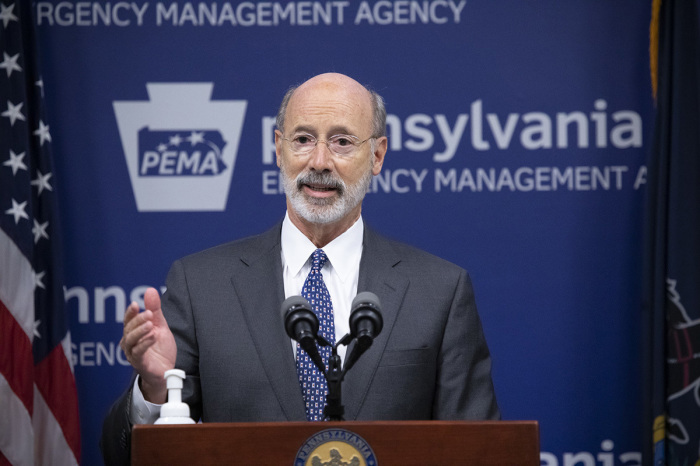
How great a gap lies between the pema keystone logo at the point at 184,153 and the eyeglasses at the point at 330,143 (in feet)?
4.99

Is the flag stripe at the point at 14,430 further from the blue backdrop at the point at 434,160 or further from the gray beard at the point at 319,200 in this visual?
the gray beard at the point at 319,200

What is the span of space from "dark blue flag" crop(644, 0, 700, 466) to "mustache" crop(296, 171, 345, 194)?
1843 mm

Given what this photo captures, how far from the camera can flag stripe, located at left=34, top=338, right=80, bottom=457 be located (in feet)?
12.2

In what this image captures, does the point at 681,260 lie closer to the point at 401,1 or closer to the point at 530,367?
the point at 530,367

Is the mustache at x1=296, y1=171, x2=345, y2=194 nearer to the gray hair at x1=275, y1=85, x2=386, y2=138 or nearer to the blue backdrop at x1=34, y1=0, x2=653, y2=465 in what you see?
the gray hair at x1=275, y1=85, x2=386, y2=138

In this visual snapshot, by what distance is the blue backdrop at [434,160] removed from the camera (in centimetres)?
393

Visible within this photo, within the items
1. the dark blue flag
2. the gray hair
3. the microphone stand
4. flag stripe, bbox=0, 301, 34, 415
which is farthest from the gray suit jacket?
the dark blue flag

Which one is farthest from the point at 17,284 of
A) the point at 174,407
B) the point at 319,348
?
the point at 174,407

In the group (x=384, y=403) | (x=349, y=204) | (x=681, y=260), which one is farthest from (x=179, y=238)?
(x=681, y=260)

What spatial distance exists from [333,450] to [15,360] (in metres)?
2.43

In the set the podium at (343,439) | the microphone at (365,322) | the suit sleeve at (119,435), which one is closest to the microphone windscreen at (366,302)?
the microphone at (365,322)

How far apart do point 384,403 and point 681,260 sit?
197 centimetres

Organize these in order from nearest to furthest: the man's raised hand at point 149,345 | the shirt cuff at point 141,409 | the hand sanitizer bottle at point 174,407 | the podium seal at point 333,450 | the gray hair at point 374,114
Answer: the podium seal at point 333,450
the hand sanitizer bottle at point 174,407
the man's raised hand at point 149,345
the shirt cuff at point 141,409
the gray hair at point 374,114

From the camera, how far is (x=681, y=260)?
3.70 m
